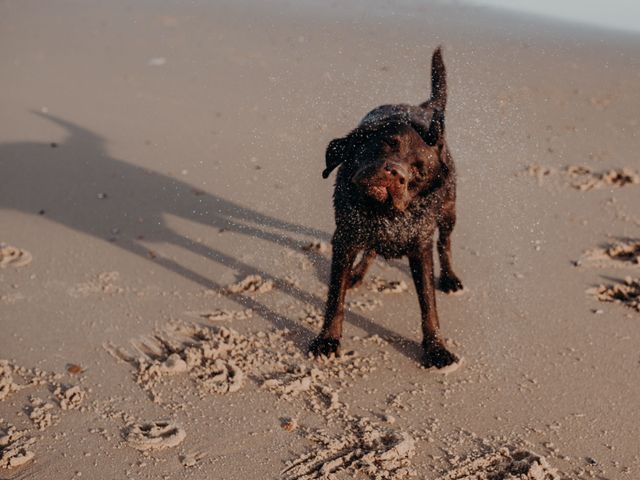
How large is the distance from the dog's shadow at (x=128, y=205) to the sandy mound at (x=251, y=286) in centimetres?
7

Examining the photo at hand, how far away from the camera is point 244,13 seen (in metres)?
10.7

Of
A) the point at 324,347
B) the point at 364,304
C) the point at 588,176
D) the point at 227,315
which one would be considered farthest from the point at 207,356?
the point at 588,176

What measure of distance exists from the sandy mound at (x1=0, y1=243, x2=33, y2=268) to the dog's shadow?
55 cm

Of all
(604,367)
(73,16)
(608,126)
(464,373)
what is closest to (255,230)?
(464,373)

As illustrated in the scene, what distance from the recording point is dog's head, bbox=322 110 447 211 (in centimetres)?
325

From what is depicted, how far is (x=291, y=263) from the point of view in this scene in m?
5.10

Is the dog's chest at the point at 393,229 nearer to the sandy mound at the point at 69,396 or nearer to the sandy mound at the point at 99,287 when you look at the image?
the sandy mound at the point at 69,396

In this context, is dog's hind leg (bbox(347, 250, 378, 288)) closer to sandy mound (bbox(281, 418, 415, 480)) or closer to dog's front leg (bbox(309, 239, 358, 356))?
dog's front leg (bbox(309, 239, 358, 356))

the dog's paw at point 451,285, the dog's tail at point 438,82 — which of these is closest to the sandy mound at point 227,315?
the dog's paw at point 451,285

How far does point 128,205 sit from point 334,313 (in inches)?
105

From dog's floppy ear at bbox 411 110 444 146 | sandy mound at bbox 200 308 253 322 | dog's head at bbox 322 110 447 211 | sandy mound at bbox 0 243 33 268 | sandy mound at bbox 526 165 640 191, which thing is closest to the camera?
dog's head at bbox 322 110 447 211

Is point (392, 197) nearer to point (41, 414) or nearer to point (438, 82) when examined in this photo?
point (438, 82)

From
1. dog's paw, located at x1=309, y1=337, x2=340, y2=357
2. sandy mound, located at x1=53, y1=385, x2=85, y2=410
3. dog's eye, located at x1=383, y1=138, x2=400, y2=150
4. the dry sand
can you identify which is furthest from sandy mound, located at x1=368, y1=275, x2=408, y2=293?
sandy mound, located at x1=53, y1=385, x2=85, y2=410

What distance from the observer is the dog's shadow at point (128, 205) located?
5.12 meters
